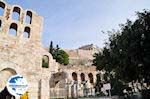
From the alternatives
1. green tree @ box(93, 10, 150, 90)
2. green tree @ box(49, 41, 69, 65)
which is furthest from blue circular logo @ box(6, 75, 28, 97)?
green tree @ box(49, 41, 69, 65)

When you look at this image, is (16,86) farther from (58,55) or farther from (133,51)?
(58,55)

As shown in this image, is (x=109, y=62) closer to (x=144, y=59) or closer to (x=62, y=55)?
(x=144, y=59)

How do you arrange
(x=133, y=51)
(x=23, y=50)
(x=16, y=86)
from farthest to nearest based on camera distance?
1. (x=23, y=50)
2. (x=133, y=51)
3. (x=16, y=86)

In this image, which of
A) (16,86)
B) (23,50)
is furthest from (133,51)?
(16,86)

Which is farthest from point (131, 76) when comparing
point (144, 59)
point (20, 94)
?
point (20, 94)

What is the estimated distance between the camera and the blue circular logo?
6.08 m

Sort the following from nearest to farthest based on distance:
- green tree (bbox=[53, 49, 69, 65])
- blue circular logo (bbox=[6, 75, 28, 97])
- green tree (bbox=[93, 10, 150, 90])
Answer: blue circular logo (bbox=[6, 75, 28, 97]) → green tree (bbox=[93, 10, 150, 90]) → green tree (bbox=[53, 49, 69, 65])

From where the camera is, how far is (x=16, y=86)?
20.1 ft

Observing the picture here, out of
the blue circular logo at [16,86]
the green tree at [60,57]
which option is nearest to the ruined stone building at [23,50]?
the blue circular logo at [16,86]

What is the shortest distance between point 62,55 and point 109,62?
37.4 m

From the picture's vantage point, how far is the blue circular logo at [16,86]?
6078 millimetres

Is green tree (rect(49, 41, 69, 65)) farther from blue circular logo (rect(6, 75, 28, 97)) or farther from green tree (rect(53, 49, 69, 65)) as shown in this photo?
blue circular logo (rect(6, 75, 28, 97))

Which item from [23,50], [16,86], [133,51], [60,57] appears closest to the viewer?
[16,86]

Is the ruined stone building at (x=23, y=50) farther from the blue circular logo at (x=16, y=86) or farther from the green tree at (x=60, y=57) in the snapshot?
the green tree at (x=60, y=57)
